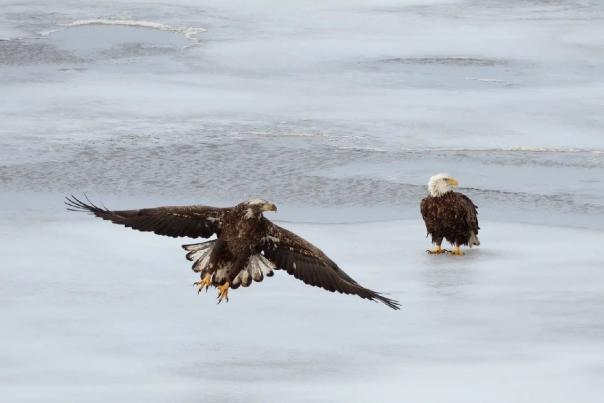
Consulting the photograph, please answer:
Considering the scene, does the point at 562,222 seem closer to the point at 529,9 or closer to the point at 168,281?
the point at 168,281

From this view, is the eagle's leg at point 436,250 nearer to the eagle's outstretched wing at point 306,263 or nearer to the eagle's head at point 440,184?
the eagle's head at point 440,184

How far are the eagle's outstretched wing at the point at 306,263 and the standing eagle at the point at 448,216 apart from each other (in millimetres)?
1493

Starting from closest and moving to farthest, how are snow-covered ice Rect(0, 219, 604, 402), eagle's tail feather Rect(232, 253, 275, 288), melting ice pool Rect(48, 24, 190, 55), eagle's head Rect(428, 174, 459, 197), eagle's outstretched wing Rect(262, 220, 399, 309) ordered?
snow-covered ice Rect(0, 219, 604, 402)
eagle's outstretched wing Rect(262, 220, 399, 309)
eagle's tail feather Rect(232, 253, 275, 288)
eagle's head Rect(428, 174, 459, 197)
melting ice pool Rect(48, 24, 190, 55)

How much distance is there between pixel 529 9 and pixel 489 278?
10081 mm

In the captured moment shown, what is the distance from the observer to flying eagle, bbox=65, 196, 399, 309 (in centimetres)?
616

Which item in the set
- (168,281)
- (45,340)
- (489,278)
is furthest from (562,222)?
(45,340)

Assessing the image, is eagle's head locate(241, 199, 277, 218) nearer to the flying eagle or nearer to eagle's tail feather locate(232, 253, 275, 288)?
the flying eagle

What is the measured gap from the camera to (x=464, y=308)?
6250mm

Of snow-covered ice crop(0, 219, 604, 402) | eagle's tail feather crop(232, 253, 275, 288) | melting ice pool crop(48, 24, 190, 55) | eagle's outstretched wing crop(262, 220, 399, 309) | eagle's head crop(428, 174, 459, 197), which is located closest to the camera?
snow-covered ice crop(0, 219, 604, 402)

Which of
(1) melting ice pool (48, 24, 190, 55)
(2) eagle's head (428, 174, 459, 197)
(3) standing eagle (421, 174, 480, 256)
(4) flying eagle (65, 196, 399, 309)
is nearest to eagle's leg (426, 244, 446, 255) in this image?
(3) standing eagle (421, 174, 480, 256)

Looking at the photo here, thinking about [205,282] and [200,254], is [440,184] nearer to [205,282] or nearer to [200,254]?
[200,254]

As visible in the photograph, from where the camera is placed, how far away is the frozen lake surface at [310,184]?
5.28 meters

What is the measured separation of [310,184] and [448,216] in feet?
5.45

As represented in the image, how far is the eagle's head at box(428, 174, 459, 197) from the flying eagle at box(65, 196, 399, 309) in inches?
67.9
